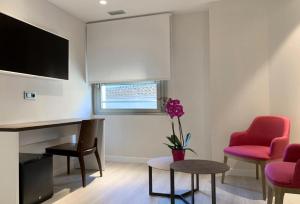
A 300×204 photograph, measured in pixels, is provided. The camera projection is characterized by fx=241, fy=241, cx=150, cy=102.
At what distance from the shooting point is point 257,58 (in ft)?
10.5

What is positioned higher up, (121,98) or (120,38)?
(120,38)

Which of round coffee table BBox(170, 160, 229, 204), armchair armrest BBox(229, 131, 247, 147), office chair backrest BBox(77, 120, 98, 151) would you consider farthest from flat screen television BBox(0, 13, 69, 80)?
armchair armrest BBox(229, 131, 247, 147)

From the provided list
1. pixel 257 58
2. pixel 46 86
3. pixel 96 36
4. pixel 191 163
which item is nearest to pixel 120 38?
pixel 96 36

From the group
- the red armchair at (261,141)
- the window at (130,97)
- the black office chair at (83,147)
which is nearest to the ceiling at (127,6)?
the window at (130,97)

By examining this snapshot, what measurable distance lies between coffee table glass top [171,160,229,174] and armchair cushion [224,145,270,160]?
57cm

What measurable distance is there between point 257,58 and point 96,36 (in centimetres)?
255

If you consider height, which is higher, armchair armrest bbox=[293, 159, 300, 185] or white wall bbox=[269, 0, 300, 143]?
white wall bbox=[269, 0, 300, 143]

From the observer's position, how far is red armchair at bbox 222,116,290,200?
2.50 meters

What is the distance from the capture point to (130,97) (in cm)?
409

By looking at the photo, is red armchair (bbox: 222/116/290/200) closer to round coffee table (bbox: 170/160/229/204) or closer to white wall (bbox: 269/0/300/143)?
white wall (bbox: 269/0/300/143)

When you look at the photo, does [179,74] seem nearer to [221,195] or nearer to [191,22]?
[191,22]

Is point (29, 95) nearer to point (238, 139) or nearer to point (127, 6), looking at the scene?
point (127, 6)

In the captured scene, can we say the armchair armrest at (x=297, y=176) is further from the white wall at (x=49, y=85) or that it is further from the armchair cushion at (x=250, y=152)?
the white wall at (x=49, y=85)

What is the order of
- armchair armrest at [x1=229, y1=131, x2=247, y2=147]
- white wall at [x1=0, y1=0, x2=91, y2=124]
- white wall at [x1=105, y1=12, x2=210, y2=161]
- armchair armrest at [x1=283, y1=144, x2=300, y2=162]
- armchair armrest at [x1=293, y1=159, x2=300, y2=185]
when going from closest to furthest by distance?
armchair armrest at [x1=293, y1=159, x2=300, y2=185], armchair armrest at [x1=283, y1=144, x2=300, y2=162], white wall at [x1=0, y1=0, x2=91, y2=124], armchair armrest at [x1=229, y1=131, x2=247, y2=147], white wall at [x1=105, y1=12, x2=210, y2=161]
